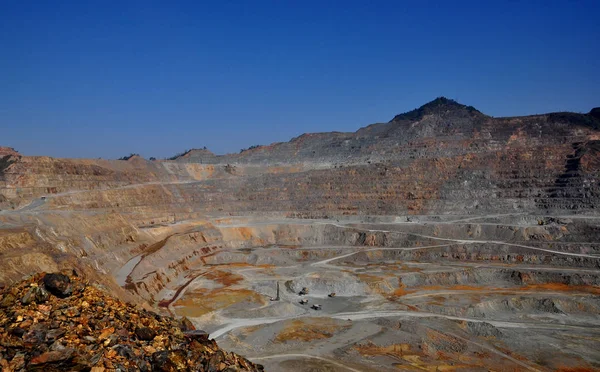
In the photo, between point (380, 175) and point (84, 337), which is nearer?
point (84, 337)

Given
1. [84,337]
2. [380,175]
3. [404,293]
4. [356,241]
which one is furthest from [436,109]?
[84,337]

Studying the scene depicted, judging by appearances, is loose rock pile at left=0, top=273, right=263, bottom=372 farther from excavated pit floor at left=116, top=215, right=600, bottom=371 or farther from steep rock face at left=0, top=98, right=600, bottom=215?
steep rock face at left=0, top=98, right=600, bottom=215

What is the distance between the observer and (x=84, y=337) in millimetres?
13992

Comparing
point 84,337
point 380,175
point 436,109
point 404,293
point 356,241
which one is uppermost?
point 436,109

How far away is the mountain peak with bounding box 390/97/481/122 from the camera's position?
424ft

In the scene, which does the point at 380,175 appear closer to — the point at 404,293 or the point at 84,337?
the point at 404,293

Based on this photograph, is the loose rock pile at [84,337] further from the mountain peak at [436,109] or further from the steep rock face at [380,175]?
the mountain peak at [436,109]

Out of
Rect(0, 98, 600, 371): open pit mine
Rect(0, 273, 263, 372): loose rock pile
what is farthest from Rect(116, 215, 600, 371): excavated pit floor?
Rect(0, 273, 263, 372): loose rock pile

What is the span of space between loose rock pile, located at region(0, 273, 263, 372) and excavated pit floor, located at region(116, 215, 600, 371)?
15368 mm

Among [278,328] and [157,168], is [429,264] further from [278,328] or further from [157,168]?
[157,168]

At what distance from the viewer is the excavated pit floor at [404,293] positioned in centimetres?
3450

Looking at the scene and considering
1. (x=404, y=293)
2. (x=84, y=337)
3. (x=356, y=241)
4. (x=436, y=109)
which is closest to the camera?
(x=84, y=337)

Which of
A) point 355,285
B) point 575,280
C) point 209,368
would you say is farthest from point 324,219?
point 209,368

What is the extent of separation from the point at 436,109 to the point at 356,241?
70.2m
